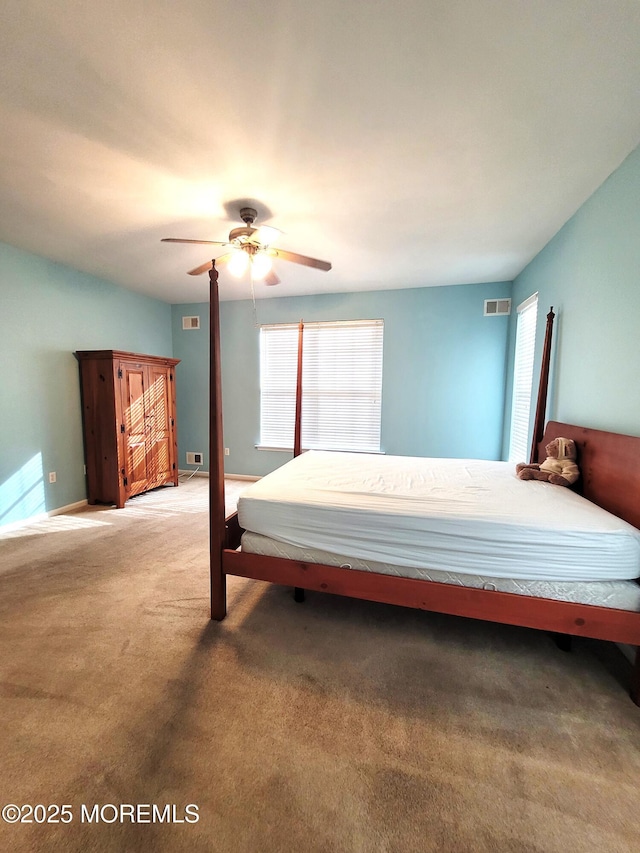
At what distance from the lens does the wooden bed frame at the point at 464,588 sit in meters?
1.45

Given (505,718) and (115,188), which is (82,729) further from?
(115,188)

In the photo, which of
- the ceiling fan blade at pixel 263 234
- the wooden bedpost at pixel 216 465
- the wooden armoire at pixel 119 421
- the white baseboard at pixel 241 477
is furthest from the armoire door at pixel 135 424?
the wooden bedpost at pixel 216 465

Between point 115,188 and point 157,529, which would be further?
point 157,529

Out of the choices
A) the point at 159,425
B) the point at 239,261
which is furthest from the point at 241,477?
the point at 239,261

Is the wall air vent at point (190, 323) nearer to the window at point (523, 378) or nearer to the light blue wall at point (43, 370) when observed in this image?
the light blue wall at point (43, 370)

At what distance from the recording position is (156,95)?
146 centimetres

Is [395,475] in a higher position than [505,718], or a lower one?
higher

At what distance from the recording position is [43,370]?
3.39 meters

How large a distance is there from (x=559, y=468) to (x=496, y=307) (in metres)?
2.41

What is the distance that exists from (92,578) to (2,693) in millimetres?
913

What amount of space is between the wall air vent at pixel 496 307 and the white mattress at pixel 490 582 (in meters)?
3.22

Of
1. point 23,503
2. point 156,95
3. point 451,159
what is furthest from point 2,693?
point 451,159

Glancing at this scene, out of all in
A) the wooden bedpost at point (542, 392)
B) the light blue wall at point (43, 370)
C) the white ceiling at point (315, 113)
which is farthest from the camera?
the light blue wall at point (43, 370)

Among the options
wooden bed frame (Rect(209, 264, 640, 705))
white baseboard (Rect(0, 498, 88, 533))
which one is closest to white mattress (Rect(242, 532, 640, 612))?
wooden bed frame (Rect(209, 264, 640, 705))
